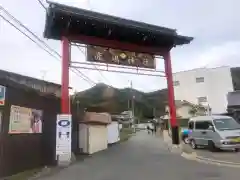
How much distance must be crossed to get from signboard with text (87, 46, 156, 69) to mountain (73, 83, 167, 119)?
516 centimetres

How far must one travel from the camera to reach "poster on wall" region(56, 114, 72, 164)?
16391 millimetres

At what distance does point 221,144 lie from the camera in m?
19.2

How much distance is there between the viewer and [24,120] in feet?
45.8

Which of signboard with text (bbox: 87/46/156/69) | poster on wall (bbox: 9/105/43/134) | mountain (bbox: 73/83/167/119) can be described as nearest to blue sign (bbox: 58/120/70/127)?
poster on wall (bbox: 9/105/43/134)

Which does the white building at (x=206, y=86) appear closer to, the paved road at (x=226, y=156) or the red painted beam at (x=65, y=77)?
the paved road at (x=226, y=156)

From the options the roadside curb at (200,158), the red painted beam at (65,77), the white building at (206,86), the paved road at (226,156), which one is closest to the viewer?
the roadside curb at (200,158)

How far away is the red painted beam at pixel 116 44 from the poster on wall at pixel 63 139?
4.90 m

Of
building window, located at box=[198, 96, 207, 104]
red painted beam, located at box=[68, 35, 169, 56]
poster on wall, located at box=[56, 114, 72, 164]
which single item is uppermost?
building window, located at box=[198, 96, 207, 104]

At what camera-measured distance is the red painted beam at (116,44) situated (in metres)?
19.4

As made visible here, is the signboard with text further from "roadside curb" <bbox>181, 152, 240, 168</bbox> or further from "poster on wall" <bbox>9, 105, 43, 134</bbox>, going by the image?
"roadside curb" <bbox>181, 152, 240, 168</bbox>

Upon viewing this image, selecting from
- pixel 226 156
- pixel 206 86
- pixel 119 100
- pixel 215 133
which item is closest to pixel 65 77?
pixel 226 156

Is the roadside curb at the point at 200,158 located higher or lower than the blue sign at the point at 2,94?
lower

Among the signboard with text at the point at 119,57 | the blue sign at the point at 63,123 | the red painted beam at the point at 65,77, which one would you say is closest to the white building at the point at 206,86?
the signboard with text at the point at 119,57

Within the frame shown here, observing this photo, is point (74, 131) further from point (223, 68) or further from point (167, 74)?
point (223, 68)
